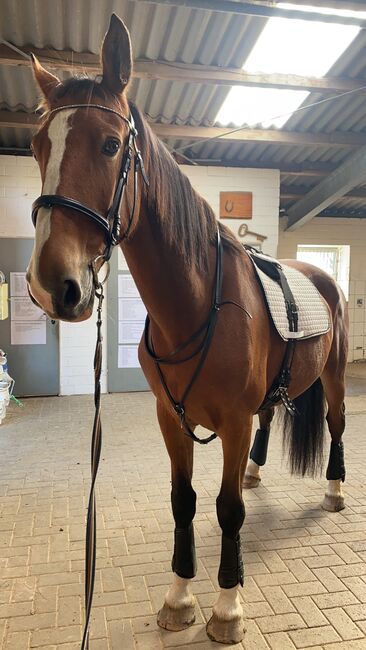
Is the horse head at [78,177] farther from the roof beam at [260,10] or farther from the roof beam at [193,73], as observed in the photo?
the roof beam at [193,73]

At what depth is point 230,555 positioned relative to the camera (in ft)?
5.25

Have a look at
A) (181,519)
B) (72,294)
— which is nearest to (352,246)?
(181,519)

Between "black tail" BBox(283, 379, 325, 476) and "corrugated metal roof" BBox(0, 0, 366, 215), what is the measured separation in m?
2.57

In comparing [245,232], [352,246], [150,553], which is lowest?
[150,553]

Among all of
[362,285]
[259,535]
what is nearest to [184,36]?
[259,535]

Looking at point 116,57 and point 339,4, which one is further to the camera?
point 339,4

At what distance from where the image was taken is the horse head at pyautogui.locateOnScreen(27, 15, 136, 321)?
93 centimetres

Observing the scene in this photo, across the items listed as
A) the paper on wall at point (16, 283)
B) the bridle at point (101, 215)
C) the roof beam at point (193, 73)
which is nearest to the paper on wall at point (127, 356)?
the paper on wall at point (16, 283)

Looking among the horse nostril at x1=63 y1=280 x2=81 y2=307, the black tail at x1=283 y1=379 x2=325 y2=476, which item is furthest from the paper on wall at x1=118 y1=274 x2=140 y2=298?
the horse nostril at x1=63 y1=280 x2=81 y2=307

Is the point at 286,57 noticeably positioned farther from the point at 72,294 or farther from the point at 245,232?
the point at 72,294

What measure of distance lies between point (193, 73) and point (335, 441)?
2947 millimetres

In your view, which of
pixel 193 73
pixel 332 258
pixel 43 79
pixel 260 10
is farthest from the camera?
pixel 332 258

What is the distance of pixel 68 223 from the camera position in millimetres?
952

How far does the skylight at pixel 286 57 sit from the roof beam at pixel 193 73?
9 cm
